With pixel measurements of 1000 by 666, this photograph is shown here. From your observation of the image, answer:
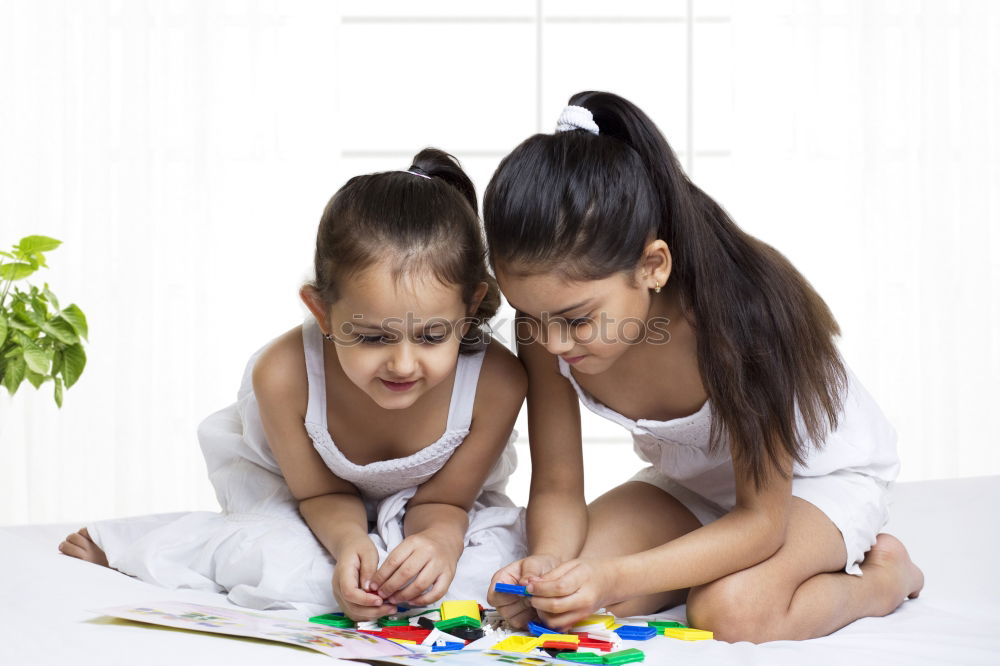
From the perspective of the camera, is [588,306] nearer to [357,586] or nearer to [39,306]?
[357,586]

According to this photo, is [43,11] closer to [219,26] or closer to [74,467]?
[219,26]

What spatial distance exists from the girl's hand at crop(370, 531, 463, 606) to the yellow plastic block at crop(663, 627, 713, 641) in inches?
11.3

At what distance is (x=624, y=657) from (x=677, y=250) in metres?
0.51

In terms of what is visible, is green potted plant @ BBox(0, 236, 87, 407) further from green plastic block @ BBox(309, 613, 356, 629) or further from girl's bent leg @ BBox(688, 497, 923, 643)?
girl's bent leg @ BBox(688, 497, 923, 643)

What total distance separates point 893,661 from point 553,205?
638 mm

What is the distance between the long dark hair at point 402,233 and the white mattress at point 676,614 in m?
0.48

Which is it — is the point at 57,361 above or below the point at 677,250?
below

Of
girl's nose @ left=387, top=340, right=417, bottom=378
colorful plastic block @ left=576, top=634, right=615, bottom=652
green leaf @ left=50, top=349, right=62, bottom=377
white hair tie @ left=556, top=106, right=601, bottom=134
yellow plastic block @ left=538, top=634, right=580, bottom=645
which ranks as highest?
white hair tie @ left=556, top=106, right=601, bottom=134

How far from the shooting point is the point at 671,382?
1.41 meters

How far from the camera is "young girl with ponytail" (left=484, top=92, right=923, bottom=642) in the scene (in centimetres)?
123

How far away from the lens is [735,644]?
1.21 m

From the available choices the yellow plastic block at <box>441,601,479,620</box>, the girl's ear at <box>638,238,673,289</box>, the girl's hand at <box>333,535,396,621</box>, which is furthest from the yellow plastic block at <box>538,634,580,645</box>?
the girl's ear at <box>638,238,673,289</box>

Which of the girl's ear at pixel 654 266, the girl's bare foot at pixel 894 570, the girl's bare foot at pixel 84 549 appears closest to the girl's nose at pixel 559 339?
the girl's ear at pixel 654 266

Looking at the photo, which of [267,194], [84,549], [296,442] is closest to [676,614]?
[296,442]
